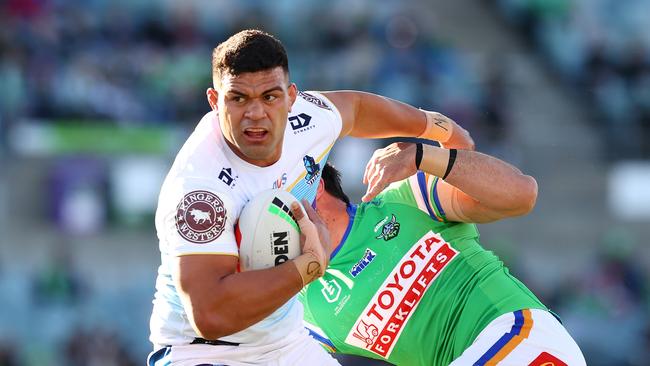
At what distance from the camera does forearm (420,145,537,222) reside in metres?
5.79

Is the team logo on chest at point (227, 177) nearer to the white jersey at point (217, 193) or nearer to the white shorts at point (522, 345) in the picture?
the white jersey at point (217, 193)

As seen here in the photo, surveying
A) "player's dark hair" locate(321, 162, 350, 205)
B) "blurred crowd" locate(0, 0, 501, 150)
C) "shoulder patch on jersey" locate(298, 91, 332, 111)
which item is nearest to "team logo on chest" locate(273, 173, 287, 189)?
"shoulder patch on jersey" locate(298, 91, 332, 111)

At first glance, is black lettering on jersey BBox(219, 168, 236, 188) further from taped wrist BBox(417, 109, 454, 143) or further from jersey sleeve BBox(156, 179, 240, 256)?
taped wrist BBox(417, 109, 454, 143)

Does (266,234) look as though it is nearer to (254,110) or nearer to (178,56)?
(254,110)

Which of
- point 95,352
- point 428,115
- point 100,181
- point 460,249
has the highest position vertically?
point 428,115

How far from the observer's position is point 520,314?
5.81 m

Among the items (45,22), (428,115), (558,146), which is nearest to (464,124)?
(558,146)

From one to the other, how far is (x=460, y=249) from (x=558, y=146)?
36.8ft

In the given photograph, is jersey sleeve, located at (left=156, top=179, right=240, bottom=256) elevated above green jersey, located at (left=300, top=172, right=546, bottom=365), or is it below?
above

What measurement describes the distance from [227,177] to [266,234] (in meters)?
0.32

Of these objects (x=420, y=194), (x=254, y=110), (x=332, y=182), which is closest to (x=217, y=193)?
(x=254, y=110)

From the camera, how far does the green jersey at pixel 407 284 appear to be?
19.9 feet

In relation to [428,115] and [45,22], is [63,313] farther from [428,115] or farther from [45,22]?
[428,115]

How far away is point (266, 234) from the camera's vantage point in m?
5.04
